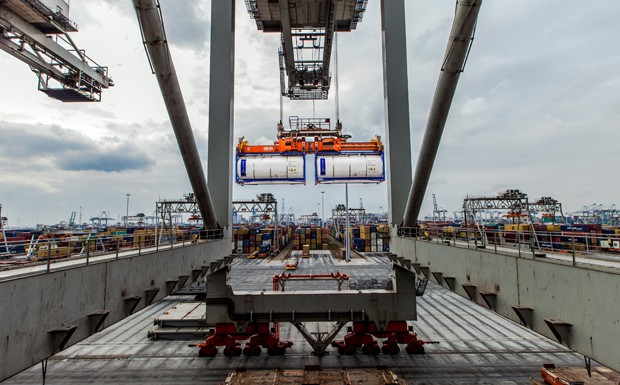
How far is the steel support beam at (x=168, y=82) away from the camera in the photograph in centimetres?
629

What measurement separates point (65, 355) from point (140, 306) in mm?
14805

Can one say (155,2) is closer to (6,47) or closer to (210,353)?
(6,47)

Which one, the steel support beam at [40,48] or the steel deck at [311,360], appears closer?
the steel deck at [311,360]

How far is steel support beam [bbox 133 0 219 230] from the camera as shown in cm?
629

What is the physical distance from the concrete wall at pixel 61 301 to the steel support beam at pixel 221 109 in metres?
6.69

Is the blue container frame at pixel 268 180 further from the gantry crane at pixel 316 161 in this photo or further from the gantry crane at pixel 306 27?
the gantry crane at pixel 306 27

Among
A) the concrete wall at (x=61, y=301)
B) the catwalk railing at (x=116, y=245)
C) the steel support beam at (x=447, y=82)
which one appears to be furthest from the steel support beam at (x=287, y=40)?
the concrete wall at (x=61, y=301)

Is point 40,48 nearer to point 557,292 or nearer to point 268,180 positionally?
point 268,180

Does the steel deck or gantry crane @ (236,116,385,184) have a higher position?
gantry crane @ (236,116,385,184)

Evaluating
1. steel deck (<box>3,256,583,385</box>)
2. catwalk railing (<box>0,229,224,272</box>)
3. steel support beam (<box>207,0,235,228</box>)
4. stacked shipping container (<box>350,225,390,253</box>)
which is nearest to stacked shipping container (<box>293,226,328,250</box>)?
stacked shipping container (<box>350,225,390,253</box>)

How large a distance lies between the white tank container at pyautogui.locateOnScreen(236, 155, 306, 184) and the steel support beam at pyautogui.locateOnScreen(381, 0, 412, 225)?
6976mm

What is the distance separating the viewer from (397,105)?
15.5 meters

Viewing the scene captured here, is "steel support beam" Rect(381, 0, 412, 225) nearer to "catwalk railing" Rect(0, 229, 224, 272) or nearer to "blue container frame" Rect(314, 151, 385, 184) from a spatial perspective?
"blue container frame" Rect(314, 151, 385, 184)

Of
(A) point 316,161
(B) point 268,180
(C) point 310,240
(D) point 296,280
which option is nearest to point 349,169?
(A) point 316,161
